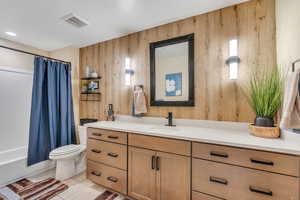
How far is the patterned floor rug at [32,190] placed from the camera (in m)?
1.69

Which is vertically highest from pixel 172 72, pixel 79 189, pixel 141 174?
pixel 172 72

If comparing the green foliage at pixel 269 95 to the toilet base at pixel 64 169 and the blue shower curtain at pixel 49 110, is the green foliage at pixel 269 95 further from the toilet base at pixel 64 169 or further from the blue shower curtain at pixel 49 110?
the blue shower curtain at pixel 49 110

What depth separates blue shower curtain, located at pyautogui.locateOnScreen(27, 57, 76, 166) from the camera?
7.19ft

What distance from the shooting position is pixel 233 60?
149 centimetres

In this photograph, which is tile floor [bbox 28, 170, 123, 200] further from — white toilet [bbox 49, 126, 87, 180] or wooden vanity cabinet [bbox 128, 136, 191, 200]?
wooden vanity cabinet [bbox 128, 136, 191, 200]

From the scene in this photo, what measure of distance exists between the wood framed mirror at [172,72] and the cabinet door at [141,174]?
77cm

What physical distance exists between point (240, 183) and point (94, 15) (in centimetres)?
235

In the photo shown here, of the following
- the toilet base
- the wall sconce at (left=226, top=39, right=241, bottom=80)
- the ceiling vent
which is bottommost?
the toilet base

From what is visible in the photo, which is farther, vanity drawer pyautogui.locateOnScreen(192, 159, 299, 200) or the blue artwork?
the blue artwork

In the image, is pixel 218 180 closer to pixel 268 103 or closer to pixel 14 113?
pixel 268 103

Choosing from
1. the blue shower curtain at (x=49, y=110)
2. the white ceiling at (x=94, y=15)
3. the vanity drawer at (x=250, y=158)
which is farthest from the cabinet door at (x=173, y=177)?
the blue shower curtain at (x=49, y=110)

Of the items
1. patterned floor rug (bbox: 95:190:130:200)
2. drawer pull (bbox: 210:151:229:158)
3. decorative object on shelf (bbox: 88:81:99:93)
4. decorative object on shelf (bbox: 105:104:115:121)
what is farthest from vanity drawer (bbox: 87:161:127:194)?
decorative object on shelf (bbox: 88:81:99:93)

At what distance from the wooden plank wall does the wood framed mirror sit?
0.25ft

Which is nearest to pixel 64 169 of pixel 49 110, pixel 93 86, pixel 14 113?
pixel 49 110
